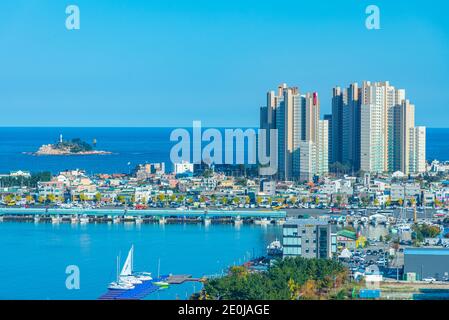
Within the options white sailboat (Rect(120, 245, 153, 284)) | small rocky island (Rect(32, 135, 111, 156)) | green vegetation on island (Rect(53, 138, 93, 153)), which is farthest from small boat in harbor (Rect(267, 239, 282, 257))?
green vegetation on island (Rect(53, 138, 93, 153))

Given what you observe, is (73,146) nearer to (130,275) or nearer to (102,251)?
(102,251)

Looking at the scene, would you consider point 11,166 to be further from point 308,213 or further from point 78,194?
point 308,213

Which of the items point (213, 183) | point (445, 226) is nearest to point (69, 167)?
point (213, 183)

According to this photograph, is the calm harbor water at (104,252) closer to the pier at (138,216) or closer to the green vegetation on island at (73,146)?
the pier at (138,216)

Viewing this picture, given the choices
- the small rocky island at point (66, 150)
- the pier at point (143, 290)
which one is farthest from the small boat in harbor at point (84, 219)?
the small rocky island at point (66, 150)

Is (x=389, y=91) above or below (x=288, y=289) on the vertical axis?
above

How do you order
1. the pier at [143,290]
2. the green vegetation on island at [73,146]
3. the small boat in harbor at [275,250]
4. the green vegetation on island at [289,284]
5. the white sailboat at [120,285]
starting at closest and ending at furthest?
the green vegetation on island at [289,284]
the pier at [143,290]
the white sailboat at [120,285]
the small boat in harbor at [275,250]
the green vegetation on island at [73,146]
